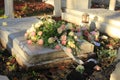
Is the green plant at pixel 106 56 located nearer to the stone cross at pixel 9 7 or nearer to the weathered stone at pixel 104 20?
the weathered stone at pixel 104 20

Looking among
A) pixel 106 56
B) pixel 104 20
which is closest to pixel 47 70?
pixel 106 56

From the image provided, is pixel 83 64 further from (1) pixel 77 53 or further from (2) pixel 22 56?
(2) pixel 22 56

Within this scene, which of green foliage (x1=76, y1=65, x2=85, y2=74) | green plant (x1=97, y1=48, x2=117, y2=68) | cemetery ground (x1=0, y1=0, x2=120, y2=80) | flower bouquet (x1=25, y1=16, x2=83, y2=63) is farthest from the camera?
green plant (x1=97, y1=48, x2=117, y2=68)

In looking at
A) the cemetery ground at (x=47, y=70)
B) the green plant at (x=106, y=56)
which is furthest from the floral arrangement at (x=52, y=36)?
the green plant at (x=106, y=56)

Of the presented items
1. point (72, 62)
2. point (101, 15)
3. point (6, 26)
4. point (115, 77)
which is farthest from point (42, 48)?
point (101, 15)

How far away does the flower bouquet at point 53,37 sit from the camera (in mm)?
5492

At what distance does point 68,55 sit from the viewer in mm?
5480

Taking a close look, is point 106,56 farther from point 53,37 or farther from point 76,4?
point 76,4

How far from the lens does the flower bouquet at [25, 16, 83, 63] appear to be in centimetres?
549

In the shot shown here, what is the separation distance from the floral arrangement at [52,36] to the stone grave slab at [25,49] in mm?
149

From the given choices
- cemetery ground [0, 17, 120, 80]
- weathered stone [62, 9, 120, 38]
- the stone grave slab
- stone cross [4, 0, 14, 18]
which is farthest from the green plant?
stone cross [4, 0, 14, 18]

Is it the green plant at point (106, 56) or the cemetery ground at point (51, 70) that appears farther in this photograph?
the green plant at point (106, 56)

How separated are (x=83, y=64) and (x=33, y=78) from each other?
3.83 feet

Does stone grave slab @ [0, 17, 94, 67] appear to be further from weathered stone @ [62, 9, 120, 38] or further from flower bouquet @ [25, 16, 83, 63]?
weathered stone @ [62, 9, 120, 38]
